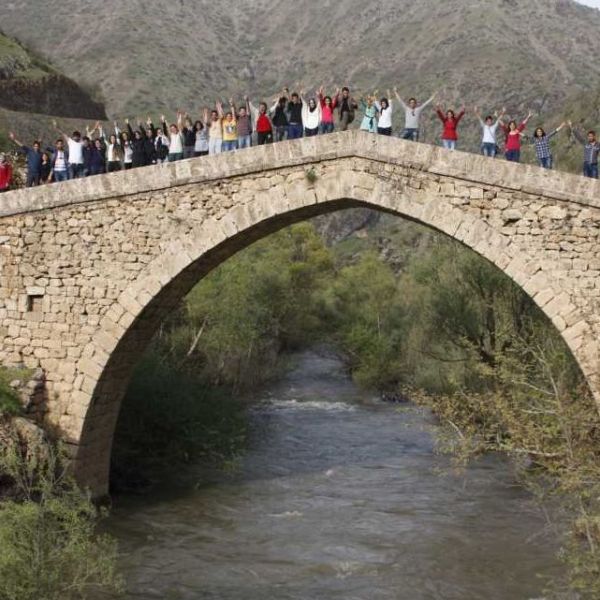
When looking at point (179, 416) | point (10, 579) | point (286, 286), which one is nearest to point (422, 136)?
point (286, 286)

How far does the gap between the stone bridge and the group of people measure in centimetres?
123

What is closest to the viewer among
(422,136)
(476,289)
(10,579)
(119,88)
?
(10,579)

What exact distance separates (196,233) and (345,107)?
8.59ft

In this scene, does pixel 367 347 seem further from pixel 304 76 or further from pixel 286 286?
pixel 304 76

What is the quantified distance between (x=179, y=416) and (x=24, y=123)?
13.9m

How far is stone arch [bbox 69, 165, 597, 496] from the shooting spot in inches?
407

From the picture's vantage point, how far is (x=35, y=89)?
30219 mm

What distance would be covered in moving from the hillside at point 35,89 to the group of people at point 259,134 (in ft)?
52.1

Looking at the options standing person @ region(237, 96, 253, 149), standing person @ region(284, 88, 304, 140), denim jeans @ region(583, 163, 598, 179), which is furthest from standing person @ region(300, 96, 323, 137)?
denim jeans @ region(583, 163, 598, 179)

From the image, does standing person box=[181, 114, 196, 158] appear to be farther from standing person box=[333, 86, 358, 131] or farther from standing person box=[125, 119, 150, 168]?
standing person box=[333, 86, 358, 131]

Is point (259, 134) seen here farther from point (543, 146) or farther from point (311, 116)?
point (543, 146)


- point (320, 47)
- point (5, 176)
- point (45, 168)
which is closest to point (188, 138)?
point (45, 168)

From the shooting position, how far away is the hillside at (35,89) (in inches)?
1157

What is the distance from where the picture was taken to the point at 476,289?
18.4 meters
